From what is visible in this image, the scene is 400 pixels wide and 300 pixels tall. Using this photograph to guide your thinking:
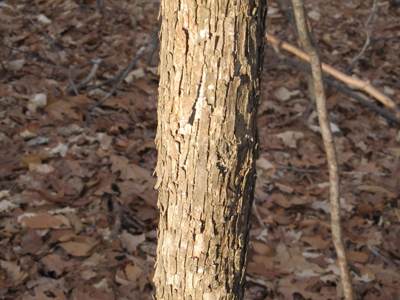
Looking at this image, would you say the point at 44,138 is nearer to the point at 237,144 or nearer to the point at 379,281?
the point at 237,144

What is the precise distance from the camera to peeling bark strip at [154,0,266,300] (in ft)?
3.64

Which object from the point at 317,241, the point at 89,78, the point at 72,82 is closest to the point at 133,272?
the point at 317,241

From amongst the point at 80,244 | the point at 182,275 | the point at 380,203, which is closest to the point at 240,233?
the point at 182,275

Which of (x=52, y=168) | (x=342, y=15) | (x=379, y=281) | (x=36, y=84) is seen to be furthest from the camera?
(x=342, y=15)

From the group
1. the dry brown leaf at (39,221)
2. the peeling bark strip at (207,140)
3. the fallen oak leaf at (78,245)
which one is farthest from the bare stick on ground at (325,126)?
the dry brown leaf at (39,221)

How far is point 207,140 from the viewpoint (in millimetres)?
1193

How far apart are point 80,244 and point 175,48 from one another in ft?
6.04

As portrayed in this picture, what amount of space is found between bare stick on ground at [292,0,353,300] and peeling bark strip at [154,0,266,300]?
0.51 meters

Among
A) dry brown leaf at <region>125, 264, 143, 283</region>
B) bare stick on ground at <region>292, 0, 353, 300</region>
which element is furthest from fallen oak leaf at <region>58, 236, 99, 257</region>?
bare stick on ground at <region>292, 0, 353, 300</region>

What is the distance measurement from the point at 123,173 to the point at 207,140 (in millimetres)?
2164

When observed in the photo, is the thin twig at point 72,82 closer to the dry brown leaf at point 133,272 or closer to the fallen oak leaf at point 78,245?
the fallen oak leaf at point 78,245

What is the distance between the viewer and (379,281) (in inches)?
108

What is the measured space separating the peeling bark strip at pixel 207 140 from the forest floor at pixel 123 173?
3.90ft

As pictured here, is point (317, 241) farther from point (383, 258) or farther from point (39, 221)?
point (39, 221)
